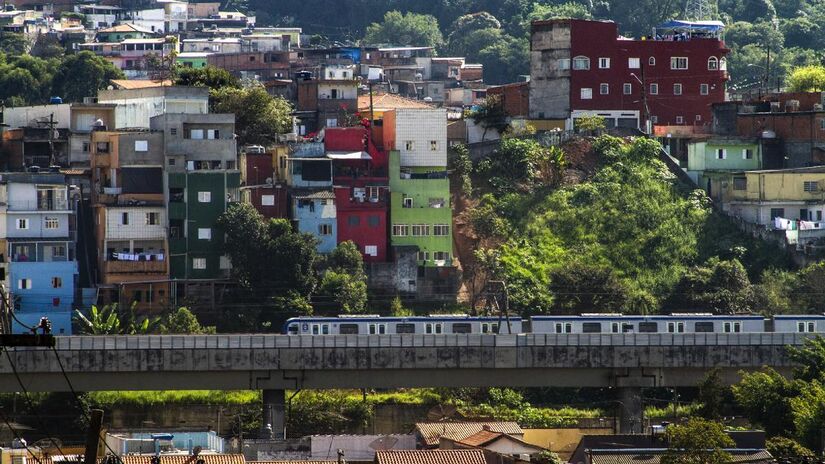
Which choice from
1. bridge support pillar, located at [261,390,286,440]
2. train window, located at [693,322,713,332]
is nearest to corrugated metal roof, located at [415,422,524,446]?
bridge support pillar, located at [261,390,286,440]

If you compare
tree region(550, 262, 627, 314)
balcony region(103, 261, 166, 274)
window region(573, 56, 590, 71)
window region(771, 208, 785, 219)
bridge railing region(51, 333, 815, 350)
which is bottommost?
bridge railing region(51, 333, 815, 350)

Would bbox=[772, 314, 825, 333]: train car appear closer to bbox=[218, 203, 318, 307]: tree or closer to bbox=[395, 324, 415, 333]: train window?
bbox=[395, 324, 415, 333]: train window

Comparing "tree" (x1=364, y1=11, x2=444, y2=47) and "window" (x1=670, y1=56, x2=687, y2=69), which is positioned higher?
"tree" (x1=364, y1=11, x2=444, y2=47)

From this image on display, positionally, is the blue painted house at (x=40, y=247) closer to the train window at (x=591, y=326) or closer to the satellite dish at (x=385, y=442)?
the train window at (x=591, y=326)

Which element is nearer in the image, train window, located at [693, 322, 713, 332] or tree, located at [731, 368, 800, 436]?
tree, located at [731, 368, 800, 436]

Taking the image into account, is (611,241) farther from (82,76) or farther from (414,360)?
(82,76)

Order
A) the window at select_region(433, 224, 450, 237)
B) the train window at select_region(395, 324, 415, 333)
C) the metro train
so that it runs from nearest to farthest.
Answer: the metro train < the train window at select_region(395, 324, 415, 333) < the window at select_region(433, 224, 450, 237)

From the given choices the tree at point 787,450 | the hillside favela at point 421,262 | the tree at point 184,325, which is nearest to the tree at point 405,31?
the hillside favela at point 421,262

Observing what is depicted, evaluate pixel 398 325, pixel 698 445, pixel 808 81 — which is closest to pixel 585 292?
pixel 398 325
